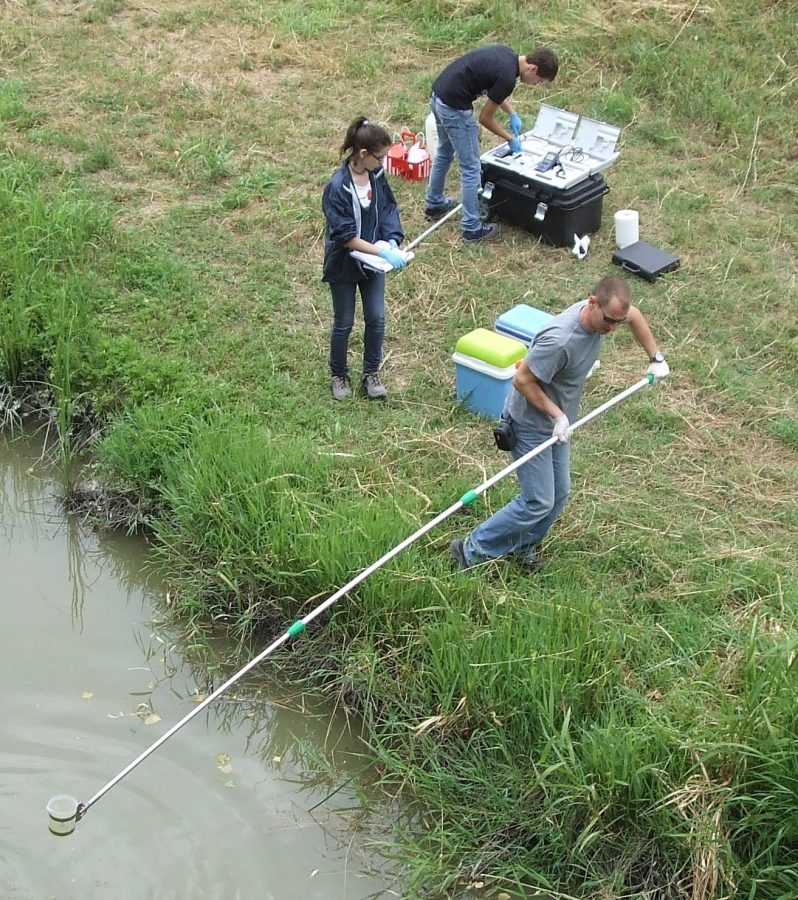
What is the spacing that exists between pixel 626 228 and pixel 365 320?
2477 mm

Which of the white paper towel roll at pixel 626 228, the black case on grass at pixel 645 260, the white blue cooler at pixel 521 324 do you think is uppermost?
the white blue cooler at pixel 521 324

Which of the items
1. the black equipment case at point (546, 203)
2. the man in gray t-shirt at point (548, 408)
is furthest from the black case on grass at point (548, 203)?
the man in gray t-shirt at point (548, 408)

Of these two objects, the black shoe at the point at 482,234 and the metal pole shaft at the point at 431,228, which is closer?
the metal pole shaft at the point at 431,228

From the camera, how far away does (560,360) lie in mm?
4770

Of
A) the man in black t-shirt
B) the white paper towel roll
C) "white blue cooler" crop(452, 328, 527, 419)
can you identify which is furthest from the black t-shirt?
"white blue cooler" crop(452, 328, 527, 419)

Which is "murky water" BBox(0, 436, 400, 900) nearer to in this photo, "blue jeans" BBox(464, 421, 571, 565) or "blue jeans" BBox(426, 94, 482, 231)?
"blue jeans" BBox(464, 421, 571, 565)

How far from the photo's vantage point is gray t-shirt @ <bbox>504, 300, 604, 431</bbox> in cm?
475

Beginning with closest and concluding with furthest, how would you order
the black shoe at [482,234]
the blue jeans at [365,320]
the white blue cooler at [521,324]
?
the blue jeans at [365,320] < the white blue cooler at [521,324] < the black shoe at [482,234]

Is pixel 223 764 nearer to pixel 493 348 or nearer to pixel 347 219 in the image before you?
pixel 493 348

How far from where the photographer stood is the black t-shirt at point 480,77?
738 cm

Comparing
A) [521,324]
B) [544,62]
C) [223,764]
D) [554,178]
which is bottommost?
[223,764]

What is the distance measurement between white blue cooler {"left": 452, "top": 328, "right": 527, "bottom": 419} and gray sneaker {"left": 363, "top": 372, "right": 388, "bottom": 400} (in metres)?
0.47

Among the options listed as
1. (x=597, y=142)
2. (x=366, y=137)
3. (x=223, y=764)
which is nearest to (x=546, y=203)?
(x=597, y=142)

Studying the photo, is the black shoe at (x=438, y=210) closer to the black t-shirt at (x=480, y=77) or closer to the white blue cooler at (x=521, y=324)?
the black t-shirt at (x=480, y=77)
